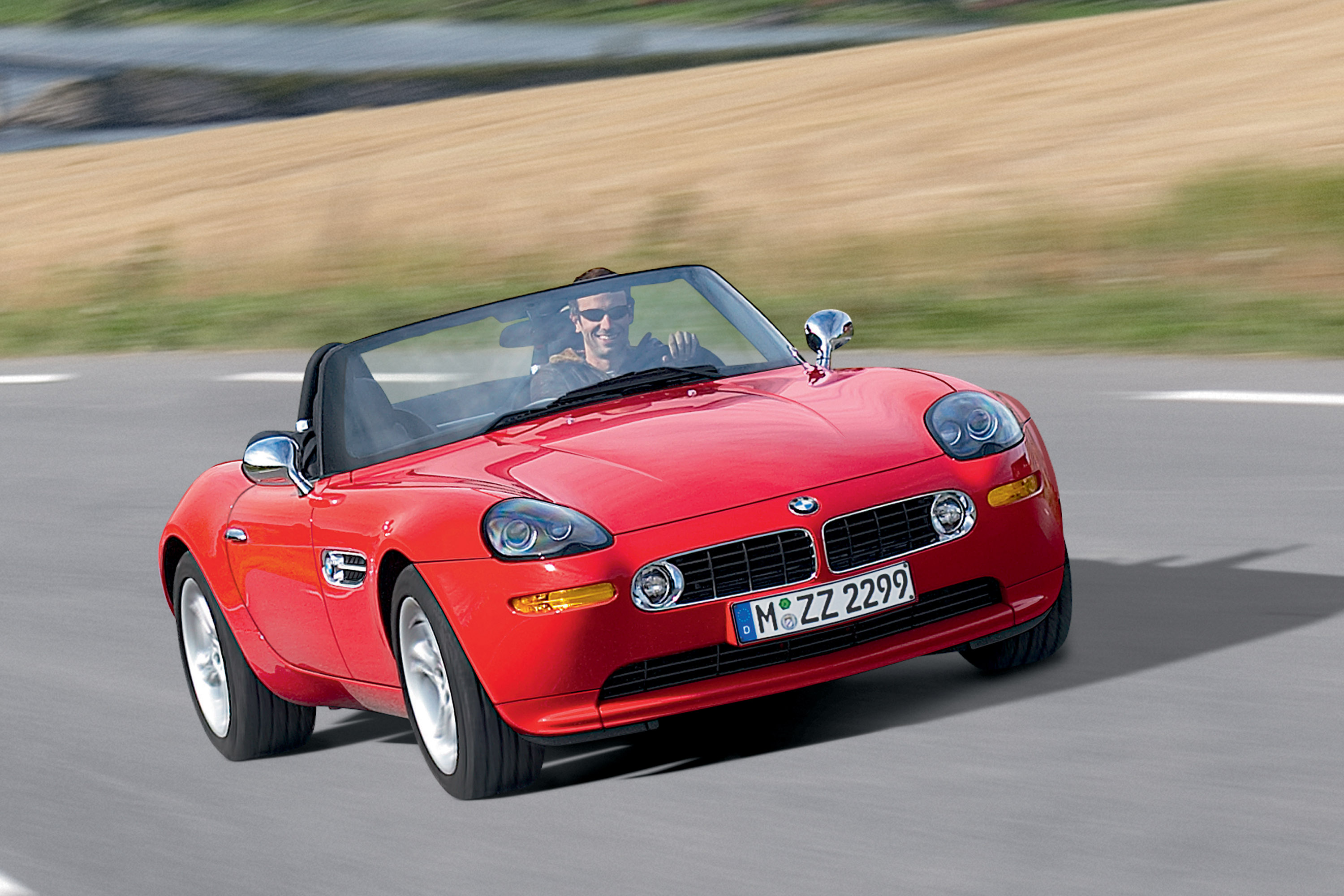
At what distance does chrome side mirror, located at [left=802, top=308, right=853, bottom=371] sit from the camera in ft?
19.5

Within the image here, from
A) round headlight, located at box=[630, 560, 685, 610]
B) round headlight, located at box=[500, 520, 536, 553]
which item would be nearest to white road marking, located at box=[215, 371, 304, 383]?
round headlight, located at box=[500, 520, 536, 553]

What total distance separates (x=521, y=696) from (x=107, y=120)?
29.5 metres

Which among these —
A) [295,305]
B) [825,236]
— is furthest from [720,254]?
Answer: [295,305]

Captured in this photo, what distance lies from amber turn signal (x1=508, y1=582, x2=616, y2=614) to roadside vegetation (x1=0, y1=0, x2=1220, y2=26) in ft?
77.9

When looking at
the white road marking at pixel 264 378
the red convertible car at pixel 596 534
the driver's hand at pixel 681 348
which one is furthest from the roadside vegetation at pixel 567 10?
the red convertible car at pixel 596 534

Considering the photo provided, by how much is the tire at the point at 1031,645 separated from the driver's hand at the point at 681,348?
120cm

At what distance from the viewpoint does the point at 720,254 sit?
16.8 m

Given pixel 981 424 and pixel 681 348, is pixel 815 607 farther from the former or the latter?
pixel 681 348

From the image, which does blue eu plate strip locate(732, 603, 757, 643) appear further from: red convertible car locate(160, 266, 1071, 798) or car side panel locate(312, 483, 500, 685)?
car side panel locate(312, 483, 500, 685)

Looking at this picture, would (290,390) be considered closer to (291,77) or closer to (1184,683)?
(1184,683)

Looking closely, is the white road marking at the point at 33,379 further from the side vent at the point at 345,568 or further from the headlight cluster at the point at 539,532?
the headlight cluster at the point at 539,532

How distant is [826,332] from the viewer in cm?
597

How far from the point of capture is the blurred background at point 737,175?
13.4 m

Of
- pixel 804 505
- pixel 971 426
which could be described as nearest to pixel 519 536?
pixel 804 505
